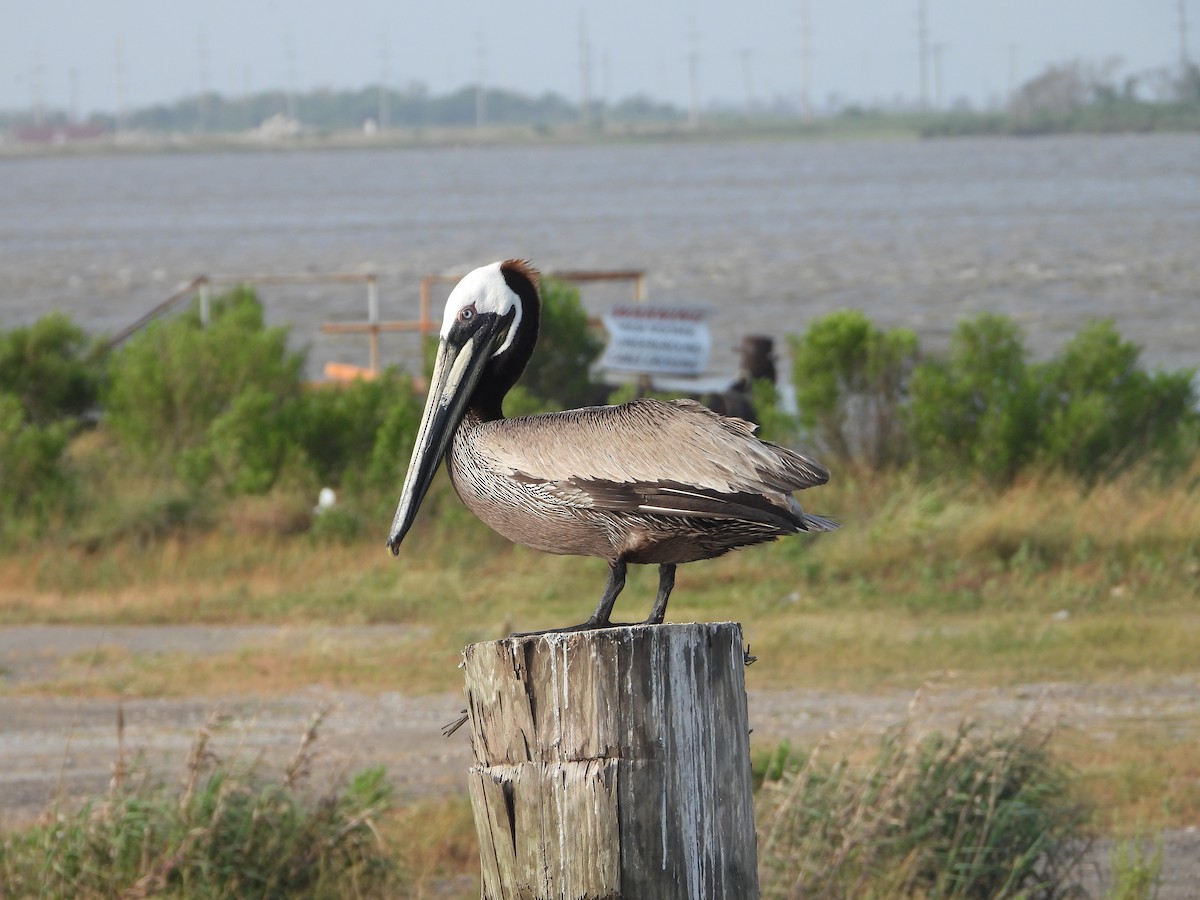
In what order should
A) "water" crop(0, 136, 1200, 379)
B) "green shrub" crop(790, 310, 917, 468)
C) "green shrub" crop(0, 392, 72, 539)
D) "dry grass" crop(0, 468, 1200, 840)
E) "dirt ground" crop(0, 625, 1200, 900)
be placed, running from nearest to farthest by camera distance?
"dirt ground" crop(0, 625, 1200, 900) → "dry grass" crop(0, 468, 1200, 840) → "green shrub" crop(0, 392, 72, 539) → "green shrub" crop(790, 310, 917, 468) → "water" crop(0, 136, 1200, 379)

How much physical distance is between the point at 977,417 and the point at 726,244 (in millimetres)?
54324

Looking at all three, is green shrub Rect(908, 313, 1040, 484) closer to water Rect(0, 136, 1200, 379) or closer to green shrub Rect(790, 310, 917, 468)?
green shrub Rect(790, 310, 917, 468)

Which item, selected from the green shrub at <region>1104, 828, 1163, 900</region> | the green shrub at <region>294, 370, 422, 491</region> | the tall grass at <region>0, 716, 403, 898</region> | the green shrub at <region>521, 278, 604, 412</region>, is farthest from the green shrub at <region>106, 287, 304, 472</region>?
the green shrub at <region>1104, 828, 1163, 900</region>

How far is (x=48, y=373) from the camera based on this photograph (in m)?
18.4

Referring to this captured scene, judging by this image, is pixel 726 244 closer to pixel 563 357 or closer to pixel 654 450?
pixel 563 357

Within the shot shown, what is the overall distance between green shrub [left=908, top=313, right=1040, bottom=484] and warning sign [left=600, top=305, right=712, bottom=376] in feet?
6.76

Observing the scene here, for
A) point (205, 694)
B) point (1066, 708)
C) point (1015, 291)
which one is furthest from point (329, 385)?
point (1015, 291)

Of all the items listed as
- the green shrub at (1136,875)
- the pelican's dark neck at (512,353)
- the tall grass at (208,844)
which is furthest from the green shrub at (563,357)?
the pelican's dark neck at (512,353)

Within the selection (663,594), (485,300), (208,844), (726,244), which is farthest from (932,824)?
(726,244)

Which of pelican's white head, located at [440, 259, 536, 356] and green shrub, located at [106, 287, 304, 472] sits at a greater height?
pelican's white head, located at [440, 259, 536, 356]

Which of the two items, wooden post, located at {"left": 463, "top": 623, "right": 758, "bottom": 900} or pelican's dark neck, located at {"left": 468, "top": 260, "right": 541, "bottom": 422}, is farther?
pelican's dark neck, located at {"left": 468, "top": 260, "right": 541, "bottom": 422}

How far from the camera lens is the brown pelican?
3.30m

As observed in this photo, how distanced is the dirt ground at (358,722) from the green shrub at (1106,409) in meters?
4.23

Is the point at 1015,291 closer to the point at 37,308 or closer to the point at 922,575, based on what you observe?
the point at 37,308
